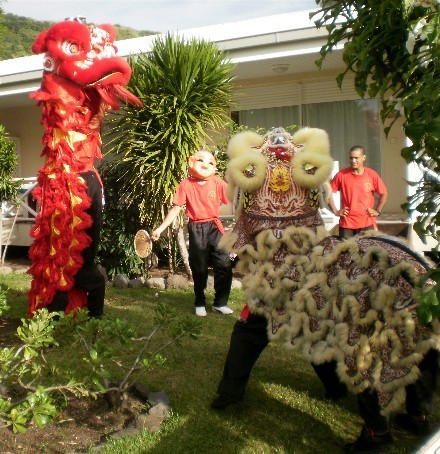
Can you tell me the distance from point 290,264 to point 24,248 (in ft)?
33.0

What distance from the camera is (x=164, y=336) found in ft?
18.7

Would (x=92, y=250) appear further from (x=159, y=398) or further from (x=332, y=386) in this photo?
(x=332, y=386)

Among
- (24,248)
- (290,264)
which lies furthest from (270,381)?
(24,248)

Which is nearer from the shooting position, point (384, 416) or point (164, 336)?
point (384, 416)

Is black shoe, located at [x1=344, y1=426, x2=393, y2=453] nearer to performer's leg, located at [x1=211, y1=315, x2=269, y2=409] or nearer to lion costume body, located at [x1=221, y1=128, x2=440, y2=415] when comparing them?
lion costume body, located at [x1=221, y1=128, x2=440, y2=415]

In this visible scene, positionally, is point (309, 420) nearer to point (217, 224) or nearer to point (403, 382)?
point (403, 382)

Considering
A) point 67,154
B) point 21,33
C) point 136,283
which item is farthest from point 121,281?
point 21,33

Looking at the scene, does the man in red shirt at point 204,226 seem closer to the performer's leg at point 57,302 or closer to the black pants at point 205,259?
the black pants at point 205,259

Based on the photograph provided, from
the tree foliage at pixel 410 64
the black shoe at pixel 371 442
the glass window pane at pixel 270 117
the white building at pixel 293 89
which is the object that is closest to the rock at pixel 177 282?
the white building at pixel 293 89

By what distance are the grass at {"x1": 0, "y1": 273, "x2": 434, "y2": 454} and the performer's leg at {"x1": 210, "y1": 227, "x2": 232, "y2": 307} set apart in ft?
4.27

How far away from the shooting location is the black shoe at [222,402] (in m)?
4.02

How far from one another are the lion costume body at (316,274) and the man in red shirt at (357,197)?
351 centimetres

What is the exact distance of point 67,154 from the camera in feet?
17.5

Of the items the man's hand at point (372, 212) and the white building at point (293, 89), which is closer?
the man's hand at point (372, 212)
